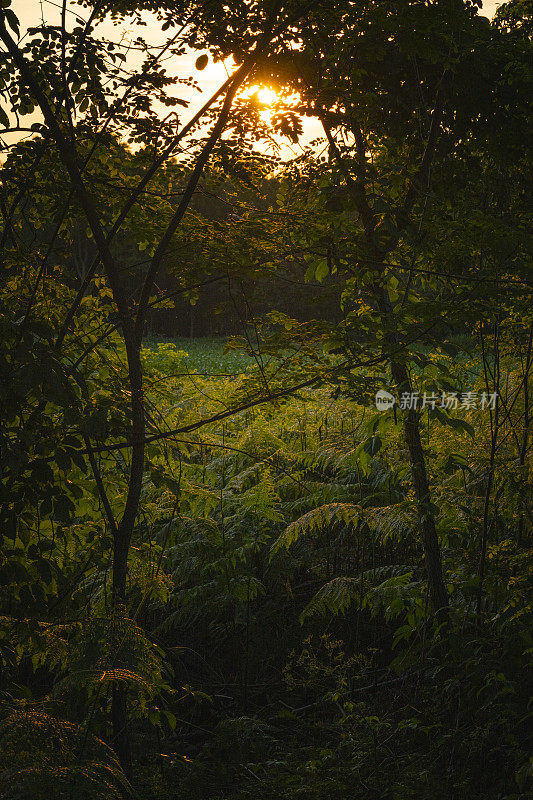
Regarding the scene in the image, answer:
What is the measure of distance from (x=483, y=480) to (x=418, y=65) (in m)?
2.31

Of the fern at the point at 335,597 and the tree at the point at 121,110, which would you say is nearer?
the tree at the point at 121,110

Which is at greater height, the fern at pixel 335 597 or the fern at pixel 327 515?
the fern at pixel 327 515

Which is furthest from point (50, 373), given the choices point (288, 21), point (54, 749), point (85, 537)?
point (288, 21)

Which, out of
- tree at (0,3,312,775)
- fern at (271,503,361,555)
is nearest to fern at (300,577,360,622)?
fern at (271,503,361,555)

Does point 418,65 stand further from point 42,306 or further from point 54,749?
point 54,749

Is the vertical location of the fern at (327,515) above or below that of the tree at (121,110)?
below

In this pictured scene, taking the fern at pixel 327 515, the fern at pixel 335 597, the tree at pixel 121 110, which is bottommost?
the fern at pixel 335 597

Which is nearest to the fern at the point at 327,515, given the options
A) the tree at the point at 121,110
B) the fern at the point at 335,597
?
the fern at the point at 335,597

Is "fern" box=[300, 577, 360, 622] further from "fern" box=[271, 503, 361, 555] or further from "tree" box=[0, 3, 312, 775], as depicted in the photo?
"tree" box=[0, 3, 312, 775]

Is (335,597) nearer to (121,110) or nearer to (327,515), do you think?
(327,515)

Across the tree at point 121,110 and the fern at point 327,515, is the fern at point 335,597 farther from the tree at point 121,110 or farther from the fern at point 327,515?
the tree at point 121,110

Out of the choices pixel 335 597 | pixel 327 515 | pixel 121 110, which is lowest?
pixel 335 597

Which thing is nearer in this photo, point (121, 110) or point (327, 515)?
point (121, 110)

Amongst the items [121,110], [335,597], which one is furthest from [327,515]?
[121,110]
